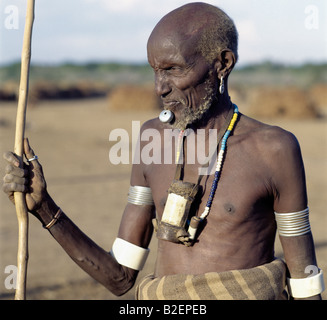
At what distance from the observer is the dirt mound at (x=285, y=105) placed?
67.7 feet

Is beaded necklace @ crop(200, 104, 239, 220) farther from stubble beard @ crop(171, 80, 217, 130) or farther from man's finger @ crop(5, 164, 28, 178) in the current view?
man's finger @ crop(5, 164, 28, 178)

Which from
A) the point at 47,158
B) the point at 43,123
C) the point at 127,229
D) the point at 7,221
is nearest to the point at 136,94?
the point at 43,123

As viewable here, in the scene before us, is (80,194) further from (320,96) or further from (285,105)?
(320,96)

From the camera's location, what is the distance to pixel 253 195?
8.14 feet

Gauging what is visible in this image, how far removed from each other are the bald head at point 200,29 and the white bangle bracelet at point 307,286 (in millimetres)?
1015

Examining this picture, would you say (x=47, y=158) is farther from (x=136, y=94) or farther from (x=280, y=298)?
(x=136, y=94)

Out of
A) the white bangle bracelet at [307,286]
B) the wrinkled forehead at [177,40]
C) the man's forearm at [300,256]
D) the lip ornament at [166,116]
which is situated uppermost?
the wrinkled forehead at [177,40]

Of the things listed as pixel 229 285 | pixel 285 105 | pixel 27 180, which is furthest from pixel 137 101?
pixel 229 285

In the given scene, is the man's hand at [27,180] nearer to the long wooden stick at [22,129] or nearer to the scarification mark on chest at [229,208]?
the long wooden stick at [22,129]

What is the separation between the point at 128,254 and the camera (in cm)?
282

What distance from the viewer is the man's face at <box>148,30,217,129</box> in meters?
2.49

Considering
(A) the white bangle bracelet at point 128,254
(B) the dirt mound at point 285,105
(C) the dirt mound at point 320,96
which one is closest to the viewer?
(A) the white bangle bracelet at point 128,254

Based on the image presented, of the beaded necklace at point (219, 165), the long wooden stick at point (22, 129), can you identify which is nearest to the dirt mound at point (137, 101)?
the beaded necklace at point (219, 165)

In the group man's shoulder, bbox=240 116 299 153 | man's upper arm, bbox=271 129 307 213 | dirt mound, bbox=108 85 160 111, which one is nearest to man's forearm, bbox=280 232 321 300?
man's upper arm, bbox=271 129 307 213
